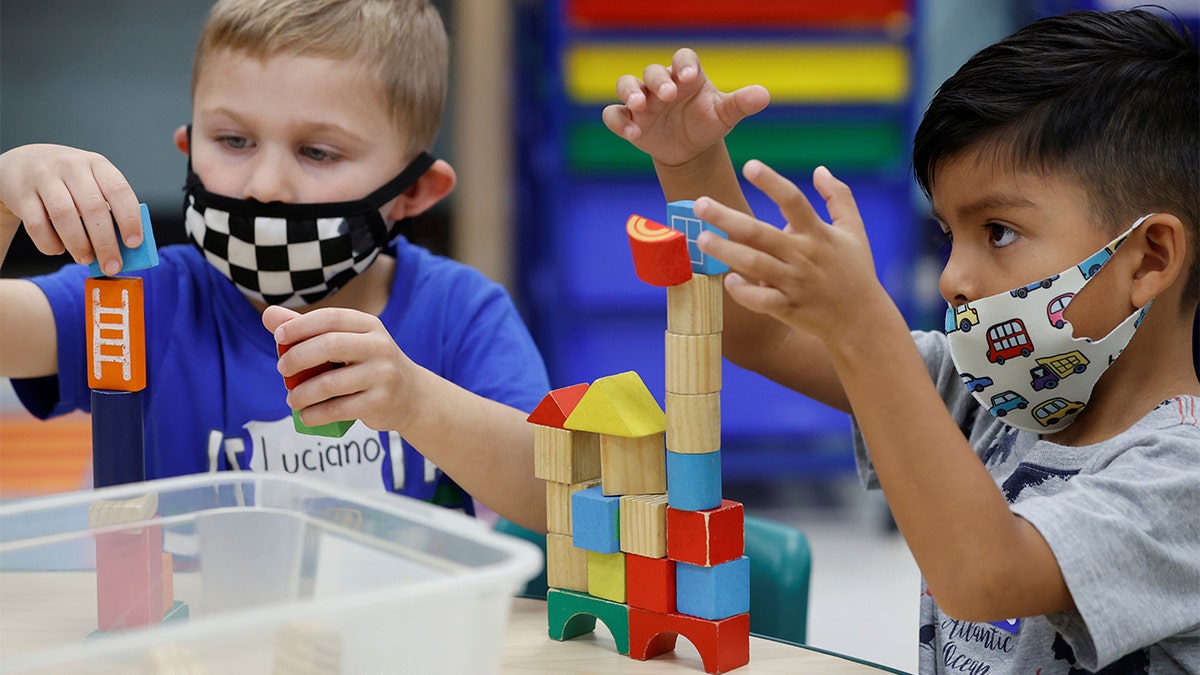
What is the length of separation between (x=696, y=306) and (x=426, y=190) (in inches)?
18.6

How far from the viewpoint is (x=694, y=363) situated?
0.70 meters

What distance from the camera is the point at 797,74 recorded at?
2457mm

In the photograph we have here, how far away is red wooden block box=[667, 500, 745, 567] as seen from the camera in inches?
27.6

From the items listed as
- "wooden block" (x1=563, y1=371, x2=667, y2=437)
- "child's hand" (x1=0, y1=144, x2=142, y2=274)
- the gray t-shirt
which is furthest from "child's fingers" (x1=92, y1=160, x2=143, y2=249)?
the gray t-shirt

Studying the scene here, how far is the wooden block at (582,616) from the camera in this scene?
747 millimetres

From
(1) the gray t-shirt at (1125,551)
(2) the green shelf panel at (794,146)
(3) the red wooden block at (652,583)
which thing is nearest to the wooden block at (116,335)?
(3) the red wooden block at (652,583)

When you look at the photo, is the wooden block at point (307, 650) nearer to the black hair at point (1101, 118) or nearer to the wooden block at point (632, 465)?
the wooden block at point (632, 465)

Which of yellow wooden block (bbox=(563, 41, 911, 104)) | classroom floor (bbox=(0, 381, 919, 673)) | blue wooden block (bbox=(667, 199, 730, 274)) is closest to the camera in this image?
blue wooden block (bbox=(667, 199, 730, 274))

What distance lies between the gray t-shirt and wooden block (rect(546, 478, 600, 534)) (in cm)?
24

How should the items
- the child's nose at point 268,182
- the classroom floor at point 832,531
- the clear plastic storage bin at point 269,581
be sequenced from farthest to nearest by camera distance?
the classroom floor at point 832,531
the child's nose at point 268,182
the clear plastic storage bin at point 269,581

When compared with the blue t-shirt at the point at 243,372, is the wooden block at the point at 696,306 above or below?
above

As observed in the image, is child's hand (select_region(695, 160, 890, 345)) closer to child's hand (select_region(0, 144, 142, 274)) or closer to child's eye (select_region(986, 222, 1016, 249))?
child's eye (select_region(986, 222, 1016, 249))

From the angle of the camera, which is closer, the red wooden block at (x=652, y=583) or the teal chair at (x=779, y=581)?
the red wooden block at (x=652, y=583)

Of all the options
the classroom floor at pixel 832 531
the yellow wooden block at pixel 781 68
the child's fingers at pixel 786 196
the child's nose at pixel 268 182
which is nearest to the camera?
the child's fingers at pixel 786 196
